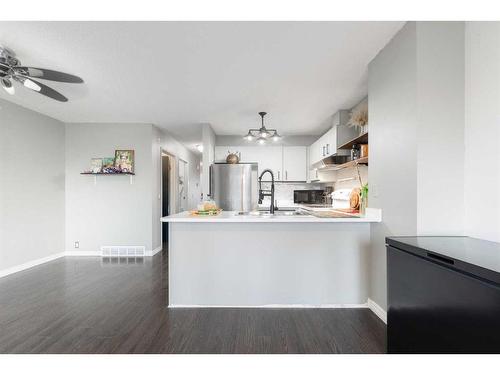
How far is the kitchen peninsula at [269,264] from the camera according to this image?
2580mm

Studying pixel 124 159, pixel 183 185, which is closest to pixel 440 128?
pixel 124 159

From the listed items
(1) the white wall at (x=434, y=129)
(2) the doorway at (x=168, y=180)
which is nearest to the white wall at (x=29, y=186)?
(2) the doorway at (x=168, y=180)

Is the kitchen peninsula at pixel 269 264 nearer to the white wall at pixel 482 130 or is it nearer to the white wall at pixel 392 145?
the white wall at pixel 392 145

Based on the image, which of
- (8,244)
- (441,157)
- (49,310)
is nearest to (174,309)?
(49,310)

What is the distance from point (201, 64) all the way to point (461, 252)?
2.51 meters

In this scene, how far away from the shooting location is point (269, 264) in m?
Answer: 2.59

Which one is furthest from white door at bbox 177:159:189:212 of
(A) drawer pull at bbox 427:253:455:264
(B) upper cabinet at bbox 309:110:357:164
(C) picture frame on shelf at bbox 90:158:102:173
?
(A) drawer pull at bbox 427:253:455:264

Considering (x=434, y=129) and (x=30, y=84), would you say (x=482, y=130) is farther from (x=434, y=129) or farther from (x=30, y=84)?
(x=30, y=84)

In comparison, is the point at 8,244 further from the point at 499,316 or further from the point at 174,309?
the point at 499,316

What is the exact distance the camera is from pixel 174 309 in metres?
2.54

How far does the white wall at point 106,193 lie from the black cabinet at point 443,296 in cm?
426

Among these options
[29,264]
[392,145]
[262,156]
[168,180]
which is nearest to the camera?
[392,145]

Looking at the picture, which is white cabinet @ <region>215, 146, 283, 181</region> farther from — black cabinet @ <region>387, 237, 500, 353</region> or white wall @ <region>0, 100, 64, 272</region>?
black cabinet @ <region>387, 237, 500, 353</region>

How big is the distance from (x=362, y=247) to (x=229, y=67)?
221 cm
